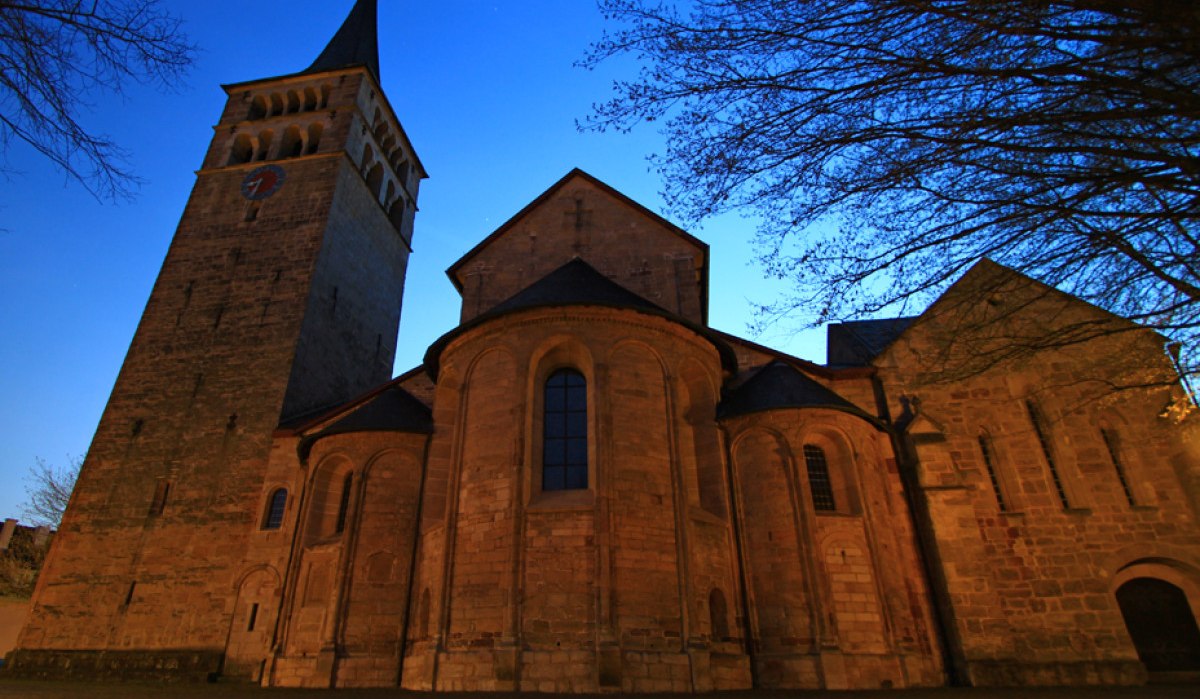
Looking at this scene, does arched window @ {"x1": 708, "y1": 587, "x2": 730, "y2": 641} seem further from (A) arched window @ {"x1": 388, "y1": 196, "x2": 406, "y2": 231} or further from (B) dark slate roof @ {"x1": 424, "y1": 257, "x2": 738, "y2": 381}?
(A) arched window @ {"x1": 388, "y1": 196, "x2": 406, "y2": 231}

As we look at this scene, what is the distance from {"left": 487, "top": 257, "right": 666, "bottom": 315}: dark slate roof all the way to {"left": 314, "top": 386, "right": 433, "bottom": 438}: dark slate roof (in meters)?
3.22

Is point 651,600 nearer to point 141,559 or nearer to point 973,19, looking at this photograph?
point 973,19

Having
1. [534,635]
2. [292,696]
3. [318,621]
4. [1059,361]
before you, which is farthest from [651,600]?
[1059,361]

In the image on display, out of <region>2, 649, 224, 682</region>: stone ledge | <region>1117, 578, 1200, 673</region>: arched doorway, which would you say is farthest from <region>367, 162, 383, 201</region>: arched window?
<region>1117, 578, 1200, 673</region>: arched doorway

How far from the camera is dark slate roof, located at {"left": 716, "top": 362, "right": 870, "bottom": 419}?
43.5 ft

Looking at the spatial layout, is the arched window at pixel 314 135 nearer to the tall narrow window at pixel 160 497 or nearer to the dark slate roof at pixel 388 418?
the tall narrow window at pixel 160 497

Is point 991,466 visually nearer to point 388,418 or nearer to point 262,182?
point 388,418

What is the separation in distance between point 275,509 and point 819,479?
13.5m

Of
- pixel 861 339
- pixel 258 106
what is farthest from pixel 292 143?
pixel 861 339

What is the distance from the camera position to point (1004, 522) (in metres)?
13.1

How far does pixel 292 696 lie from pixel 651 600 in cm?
552

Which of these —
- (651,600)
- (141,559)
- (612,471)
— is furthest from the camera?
(141,559)

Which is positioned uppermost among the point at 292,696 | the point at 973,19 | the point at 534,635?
the point at 973,19

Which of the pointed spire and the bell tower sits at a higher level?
the pointed spire
